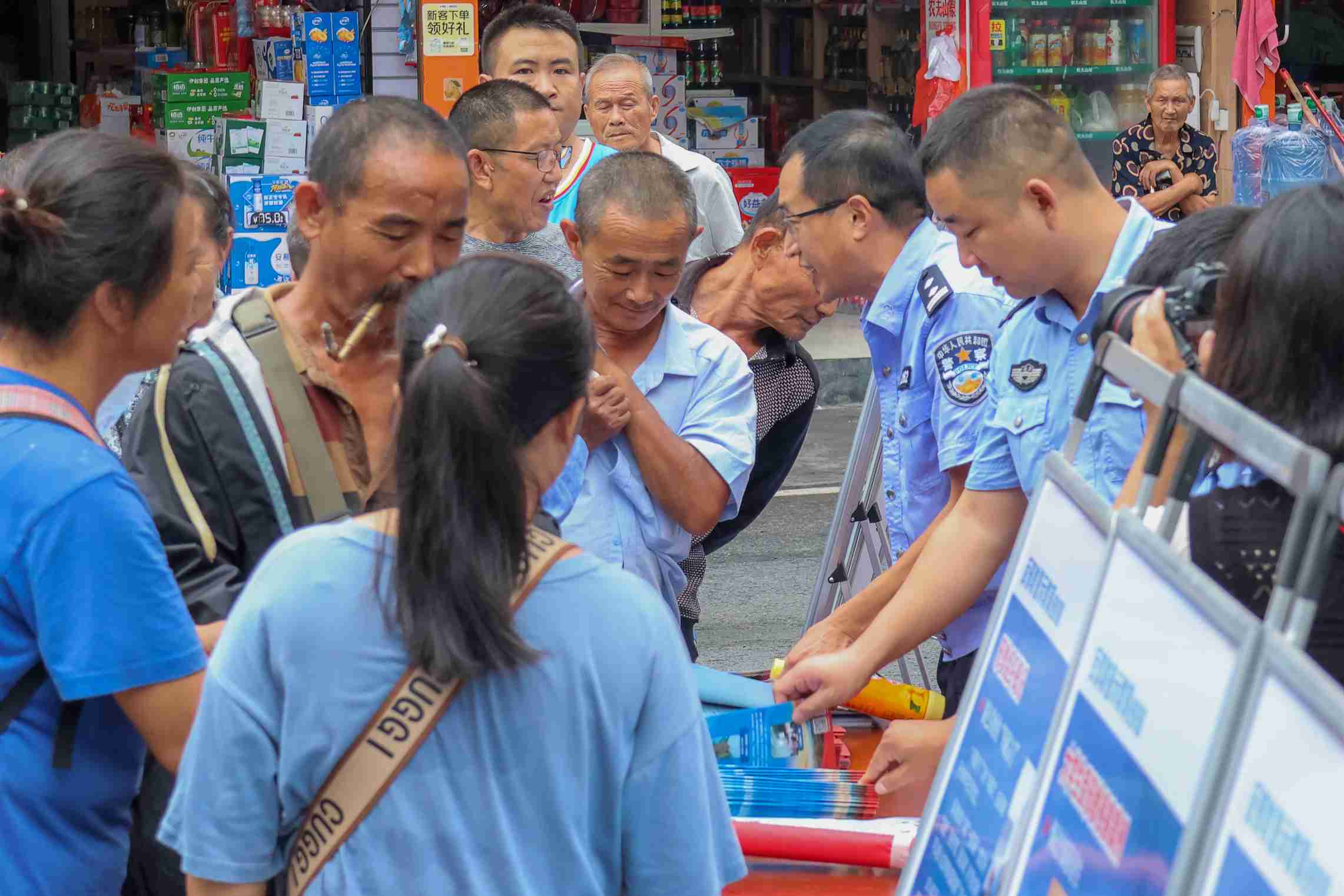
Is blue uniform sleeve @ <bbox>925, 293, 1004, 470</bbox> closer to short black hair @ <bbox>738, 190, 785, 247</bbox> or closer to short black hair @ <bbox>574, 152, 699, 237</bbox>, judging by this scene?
short black hair @ <bbox>574, 152, 699, 237</bbox>

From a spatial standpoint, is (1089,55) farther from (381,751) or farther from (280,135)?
(381,751)

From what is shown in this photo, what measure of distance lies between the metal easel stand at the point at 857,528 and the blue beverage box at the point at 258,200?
16.7 feet

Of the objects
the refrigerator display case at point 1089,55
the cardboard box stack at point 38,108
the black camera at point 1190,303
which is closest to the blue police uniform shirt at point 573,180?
the black camera at point 1190,303

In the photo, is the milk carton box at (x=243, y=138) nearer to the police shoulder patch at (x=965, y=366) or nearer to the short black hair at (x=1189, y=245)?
the police shoulder patch at (x=965, y=366)

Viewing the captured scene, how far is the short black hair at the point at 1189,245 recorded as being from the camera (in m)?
2.29

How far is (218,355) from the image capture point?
2.17 metres

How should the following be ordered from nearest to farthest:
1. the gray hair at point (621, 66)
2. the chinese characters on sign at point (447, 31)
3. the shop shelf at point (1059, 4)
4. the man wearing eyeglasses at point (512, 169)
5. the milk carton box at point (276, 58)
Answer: the man wearing eyeglasses at point (512, 169) → the gray hair at point (621, 66) → the chinese characters on sign at point (447, 31) → the milk carton box at point (276, 58) → the shop shelf at point (1059, 4)

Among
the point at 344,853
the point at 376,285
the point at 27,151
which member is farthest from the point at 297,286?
the point at 344,853

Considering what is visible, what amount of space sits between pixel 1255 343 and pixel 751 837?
1072mm

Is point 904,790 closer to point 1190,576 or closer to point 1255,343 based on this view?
point 1255,343

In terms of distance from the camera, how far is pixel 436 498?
152cm

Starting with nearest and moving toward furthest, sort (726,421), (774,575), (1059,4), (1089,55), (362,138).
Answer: (362,138), (726,421), (774,575), (1059,4), (1089,55)

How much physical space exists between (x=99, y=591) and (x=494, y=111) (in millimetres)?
2440

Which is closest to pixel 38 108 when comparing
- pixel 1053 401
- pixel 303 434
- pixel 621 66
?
pixel 621 66
